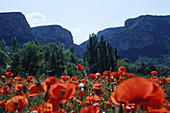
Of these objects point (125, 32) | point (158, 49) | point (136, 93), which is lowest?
point (158, 49)

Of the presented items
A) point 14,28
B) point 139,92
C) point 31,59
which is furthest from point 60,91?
point 14,28

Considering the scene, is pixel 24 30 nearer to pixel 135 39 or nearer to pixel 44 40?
pixel 44 40

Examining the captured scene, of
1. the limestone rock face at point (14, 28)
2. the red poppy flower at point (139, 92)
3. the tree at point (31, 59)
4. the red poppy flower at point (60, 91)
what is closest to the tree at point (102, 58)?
the tree at point (31, 59)

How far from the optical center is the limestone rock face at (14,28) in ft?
471

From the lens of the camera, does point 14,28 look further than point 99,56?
Yes

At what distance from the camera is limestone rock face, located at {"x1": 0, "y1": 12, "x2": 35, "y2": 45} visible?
471 feet

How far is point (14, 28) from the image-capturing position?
493ft

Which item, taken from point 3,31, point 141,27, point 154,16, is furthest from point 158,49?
point 3,31

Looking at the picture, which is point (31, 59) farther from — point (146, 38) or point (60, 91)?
point (146, 38)

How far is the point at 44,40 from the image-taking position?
14750cm

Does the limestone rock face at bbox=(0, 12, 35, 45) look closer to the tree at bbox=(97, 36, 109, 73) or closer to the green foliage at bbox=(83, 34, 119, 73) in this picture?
the green foliage at bbox=(83, 34, 119, 73)

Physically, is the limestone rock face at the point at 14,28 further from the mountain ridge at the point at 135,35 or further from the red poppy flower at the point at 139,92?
the red poppy flower at the point at 139,92

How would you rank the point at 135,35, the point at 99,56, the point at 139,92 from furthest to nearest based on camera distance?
the point at 135,35 < the point at 99,56 < the point at 139,92

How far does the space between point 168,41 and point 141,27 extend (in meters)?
29.2
